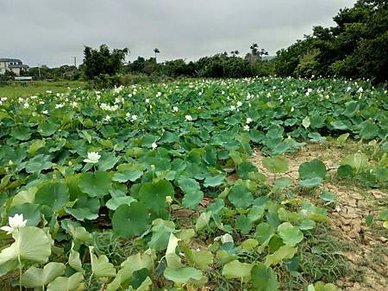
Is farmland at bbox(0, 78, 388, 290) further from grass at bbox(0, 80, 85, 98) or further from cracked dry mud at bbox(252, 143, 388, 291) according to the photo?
grass at bbox(0, 80, 85, 98)

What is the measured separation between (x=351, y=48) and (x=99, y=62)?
1387 centimetres

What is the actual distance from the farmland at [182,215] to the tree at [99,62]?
1839cm

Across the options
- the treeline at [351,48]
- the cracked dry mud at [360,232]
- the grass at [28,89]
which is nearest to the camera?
the cracked dry mud at [360,232]

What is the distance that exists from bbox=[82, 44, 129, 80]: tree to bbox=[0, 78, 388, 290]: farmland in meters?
18.4

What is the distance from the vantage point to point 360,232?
196 centimetres

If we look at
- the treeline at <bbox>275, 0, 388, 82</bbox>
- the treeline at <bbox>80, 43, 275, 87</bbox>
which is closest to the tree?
the treeline at <bbox>80, 43, 275, 87</bbox>

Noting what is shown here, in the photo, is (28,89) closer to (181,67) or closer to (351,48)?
(181,67)

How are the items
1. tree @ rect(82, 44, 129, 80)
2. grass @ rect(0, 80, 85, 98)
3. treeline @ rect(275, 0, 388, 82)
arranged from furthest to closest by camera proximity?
tree @ rect(82, 44, 129, 80) → grass @ rect(0, 80, 85, 98) → treeline @ rect(275, 0, 388, 82)

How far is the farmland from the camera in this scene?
1.30 metres

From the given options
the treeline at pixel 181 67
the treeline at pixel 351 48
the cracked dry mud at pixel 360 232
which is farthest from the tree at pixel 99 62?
the cracked dry mud at pixel 360 232

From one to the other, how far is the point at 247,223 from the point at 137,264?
650mm

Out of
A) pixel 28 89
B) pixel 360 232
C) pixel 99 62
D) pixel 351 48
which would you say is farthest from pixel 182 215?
pixel 28 89

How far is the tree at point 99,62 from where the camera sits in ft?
69.1

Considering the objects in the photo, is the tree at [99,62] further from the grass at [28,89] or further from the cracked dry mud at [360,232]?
the cracked dry mud at [360,232]
